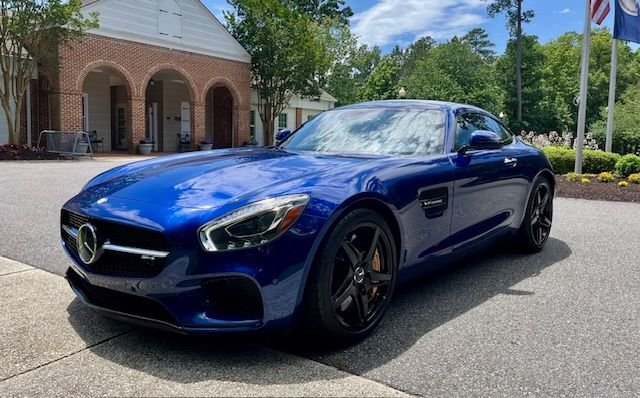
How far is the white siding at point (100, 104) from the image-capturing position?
22.9m

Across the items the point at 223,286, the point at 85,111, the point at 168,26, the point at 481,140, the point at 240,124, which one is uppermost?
the point at 168,26

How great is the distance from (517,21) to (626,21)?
111 feet

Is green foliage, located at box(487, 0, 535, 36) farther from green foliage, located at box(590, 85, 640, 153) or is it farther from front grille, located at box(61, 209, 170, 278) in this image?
front grille, located at box(61, 209, 170, 278)

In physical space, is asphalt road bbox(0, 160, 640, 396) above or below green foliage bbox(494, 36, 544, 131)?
below

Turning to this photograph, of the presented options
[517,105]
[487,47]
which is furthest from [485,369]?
[487,47]

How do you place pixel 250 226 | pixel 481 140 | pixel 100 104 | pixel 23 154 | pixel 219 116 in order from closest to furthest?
pixel 250 226, pixel 481 140, pixel 23 154, pixel 100 104, pixel 219 116

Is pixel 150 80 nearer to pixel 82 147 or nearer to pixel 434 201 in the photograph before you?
pixel 82 147

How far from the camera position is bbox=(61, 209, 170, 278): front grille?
100 inches

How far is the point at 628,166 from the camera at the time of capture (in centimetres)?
1269

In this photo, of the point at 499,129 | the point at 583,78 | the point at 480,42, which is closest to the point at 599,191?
the point at 583,78

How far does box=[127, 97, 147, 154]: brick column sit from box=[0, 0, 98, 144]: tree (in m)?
3.76

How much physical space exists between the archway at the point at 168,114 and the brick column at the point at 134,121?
3.39 metres

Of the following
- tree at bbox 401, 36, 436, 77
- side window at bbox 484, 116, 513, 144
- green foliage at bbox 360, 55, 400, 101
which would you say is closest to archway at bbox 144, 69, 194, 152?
side window at bbox 484, 116, 513, 144

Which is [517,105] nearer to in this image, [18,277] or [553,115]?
[553,115]
